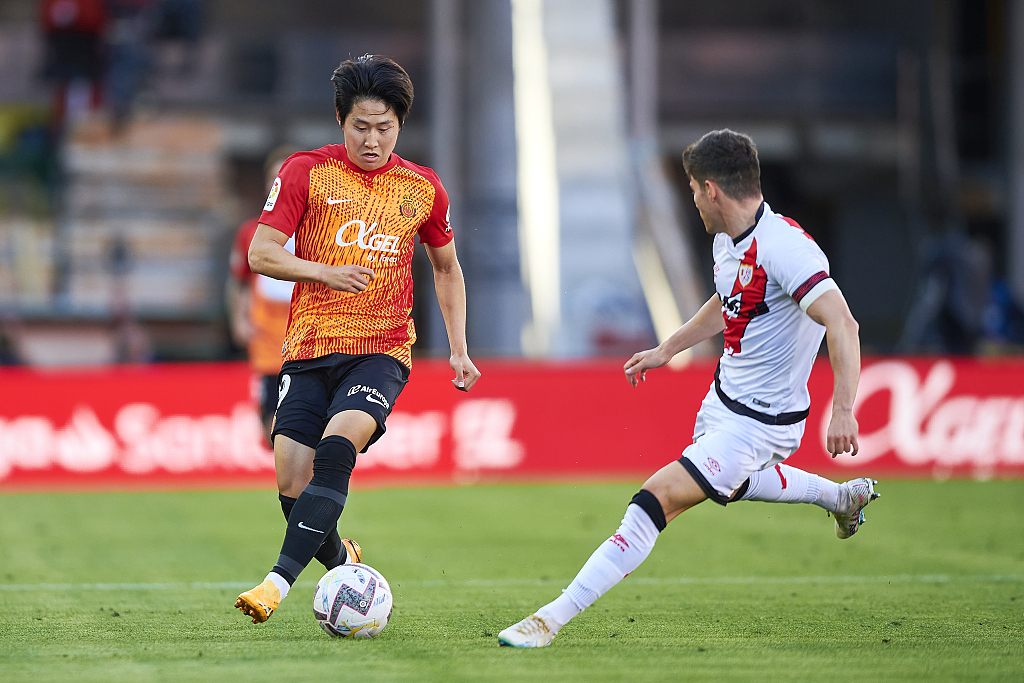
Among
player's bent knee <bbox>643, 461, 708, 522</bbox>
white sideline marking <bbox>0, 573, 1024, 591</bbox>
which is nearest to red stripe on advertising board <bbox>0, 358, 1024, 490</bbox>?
white sideline marking <bbox>0, 573, 1024, 591</bbox>

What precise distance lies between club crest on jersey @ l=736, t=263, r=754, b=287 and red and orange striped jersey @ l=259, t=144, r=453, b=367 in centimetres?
131

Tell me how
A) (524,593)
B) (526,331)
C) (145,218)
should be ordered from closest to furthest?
1. (524,593)
2. (526,331)
3. (145,218)

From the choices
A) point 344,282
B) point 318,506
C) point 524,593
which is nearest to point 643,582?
point 524,593

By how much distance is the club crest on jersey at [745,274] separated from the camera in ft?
16.3

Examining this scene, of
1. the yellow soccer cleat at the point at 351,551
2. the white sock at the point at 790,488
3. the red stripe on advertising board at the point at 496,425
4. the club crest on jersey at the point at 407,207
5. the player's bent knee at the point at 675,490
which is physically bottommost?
the red stripe on advertising board at the point at 496,425

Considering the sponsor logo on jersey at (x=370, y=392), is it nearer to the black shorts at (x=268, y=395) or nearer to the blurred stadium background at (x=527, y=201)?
the black shorts at (x=268, y=395)

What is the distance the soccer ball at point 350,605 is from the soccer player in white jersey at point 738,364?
0.52m

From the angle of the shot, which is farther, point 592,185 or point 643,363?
point 592,185

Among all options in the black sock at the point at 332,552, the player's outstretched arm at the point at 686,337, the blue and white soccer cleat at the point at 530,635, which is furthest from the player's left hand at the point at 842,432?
the black sock at the point at 332,552

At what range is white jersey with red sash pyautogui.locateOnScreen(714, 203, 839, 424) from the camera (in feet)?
16.2

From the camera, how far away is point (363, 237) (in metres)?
5.21

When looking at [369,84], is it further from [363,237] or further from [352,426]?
[352,426]

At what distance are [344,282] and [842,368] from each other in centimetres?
184

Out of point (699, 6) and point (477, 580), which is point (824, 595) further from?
point (699, 6)
